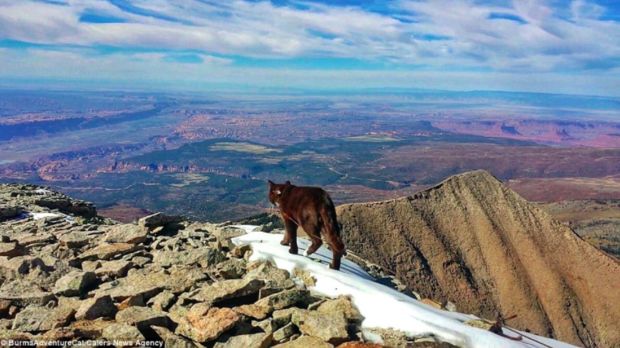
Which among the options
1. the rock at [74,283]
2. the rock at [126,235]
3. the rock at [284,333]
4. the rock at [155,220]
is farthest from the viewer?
the rock at [155,220]

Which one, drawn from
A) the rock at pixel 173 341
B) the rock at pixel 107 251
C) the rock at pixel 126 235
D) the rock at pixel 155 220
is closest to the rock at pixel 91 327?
the rock at pixel 173 341

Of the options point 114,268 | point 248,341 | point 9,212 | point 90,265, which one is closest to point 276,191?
point 114,268

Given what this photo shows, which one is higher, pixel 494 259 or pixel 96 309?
pixel 96 309

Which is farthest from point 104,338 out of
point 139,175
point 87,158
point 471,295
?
point 87,158

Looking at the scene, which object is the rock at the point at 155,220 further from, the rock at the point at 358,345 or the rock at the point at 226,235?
the rock at the point at 358,345

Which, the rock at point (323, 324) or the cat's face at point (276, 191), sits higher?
the cat's face at point (276, 191)

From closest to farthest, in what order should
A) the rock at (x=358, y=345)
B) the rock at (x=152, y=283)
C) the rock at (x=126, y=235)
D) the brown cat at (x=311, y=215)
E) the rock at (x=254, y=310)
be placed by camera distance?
the rock at (x=358, y=345), the rock at (x=254, y=310), the rock at (x=152, y=283), the brown cat at (x=311, y=215), the rock at (x=126, y=235)

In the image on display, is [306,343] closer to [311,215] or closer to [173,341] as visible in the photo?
[173,341]

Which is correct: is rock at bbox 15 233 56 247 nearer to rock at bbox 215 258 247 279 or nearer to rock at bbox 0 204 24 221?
rock at bbox 0 204 24 221
